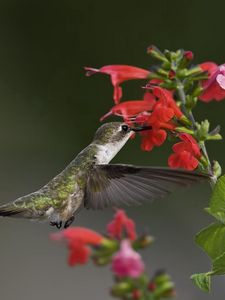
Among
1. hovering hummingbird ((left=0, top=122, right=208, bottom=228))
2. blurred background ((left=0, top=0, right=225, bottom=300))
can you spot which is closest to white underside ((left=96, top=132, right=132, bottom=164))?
hovering hummingbird ((left=0, top=122, right=208, bottom=228))

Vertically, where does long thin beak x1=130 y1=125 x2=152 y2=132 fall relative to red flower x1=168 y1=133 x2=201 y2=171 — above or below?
above

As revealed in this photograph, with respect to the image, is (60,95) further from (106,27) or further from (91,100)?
(106,27)

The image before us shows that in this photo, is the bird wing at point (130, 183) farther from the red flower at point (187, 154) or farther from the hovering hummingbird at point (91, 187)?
the red flower at point (187, 154)

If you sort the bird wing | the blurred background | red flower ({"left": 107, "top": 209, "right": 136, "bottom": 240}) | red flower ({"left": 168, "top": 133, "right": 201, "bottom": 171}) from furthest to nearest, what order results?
the blurred background → red flower ({"left": 168, "top": 133, "right": 201, "bottom": 171}) → the bird wing → red flower ({"left": 107, "top": 209, "right": 136, "bottom": 240})

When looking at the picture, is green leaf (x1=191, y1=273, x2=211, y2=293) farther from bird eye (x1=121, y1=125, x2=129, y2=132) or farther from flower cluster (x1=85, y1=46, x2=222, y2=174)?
bird eye (x1=121, y1=125, x2=129, y2=132)

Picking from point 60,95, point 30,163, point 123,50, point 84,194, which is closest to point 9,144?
point 30,163

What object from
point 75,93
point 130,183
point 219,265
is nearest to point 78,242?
point 219,265

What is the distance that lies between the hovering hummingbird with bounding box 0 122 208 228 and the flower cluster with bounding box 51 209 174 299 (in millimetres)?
473

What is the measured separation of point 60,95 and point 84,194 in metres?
3.97

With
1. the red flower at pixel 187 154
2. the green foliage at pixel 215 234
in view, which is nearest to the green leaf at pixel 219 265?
the green foliage at pixel 215 234

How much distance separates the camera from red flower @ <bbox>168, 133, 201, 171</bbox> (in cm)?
170

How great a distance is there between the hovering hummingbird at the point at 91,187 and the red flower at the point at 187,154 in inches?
4.4

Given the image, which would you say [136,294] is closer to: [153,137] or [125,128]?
[153,137]

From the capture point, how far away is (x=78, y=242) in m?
1.20
